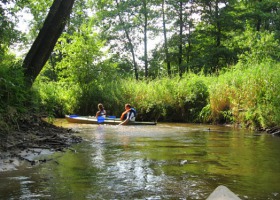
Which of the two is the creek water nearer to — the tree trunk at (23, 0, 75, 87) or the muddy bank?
the muddy bank

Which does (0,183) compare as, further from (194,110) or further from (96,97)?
(96,97)

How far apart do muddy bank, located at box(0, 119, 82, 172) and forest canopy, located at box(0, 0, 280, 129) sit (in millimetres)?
397

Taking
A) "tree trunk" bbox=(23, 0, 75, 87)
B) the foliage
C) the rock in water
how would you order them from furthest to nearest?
"tree trunk" bbox=(23, 0, 75, 87) → the foliage → the rock in water

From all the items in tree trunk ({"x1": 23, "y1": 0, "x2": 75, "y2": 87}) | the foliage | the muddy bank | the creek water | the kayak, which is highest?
tree trunk ({"x1": 23, "y1": 0, "x2": 75, "y2": 87})

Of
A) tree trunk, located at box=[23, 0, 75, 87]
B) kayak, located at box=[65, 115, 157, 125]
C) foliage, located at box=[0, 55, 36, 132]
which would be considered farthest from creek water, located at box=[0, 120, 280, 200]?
kayak, located at box=[65, 115, 157, 125]

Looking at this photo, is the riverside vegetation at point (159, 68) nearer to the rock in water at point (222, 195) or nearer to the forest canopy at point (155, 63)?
the forest canopy at point (155, 63)

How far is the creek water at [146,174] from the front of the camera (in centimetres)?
470

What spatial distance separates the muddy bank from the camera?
20.5ft

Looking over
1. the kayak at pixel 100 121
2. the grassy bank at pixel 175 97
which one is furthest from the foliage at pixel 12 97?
the kayak at pixel 100 121

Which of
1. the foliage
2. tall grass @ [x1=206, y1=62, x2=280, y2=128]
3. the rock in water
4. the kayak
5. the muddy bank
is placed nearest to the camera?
the rock in water

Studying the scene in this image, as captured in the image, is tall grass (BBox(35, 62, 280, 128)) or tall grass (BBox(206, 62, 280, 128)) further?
tall grass (BBox(35, 62, 280, 128))

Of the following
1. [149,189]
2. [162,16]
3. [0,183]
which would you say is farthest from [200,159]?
[162,16]

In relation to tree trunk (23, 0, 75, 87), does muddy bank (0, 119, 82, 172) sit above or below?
below

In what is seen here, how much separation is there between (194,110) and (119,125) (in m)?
4.86
